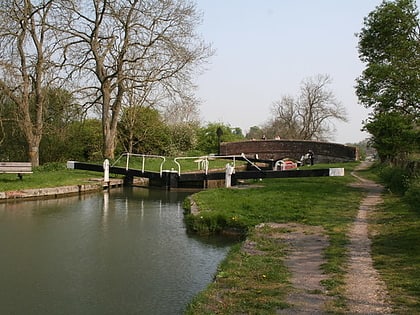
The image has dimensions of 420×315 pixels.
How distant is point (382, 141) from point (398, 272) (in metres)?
9.44

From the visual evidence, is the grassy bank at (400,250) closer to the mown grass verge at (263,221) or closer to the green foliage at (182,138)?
the mown grass verge at (263,221)

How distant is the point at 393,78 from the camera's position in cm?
1276

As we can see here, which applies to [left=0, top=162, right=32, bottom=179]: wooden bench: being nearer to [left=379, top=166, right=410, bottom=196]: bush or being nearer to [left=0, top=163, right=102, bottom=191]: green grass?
[left=0, top=163, right=102, bottom=191]: green grass

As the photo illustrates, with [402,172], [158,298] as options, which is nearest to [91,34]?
[402,172]

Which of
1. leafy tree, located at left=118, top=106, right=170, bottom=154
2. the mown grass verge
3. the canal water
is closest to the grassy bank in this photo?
the mown grass verge

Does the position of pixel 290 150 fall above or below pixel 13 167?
above

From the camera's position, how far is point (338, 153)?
112ft

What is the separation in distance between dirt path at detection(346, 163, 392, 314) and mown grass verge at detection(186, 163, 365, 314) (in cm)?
12

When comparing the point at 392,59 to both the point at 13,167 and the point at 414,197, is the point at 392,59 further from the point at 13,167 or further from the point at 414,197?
the point at 13,167

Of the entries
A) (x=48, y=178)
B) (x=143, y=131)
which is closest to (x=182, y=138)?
(x=143, y=131)

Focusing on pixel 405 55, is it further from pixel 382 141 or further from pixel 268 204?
pixel 268 204

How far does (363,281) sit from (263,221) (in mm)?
4046

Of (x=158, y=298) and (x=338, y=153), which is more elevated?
(x=338, y=153)

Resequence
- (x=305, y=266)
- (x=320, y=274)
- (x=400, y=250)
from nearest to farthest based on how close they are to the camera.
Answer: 1. (x=320, y=274)
2. (x=305, y=266)
3. (x=400, y=250)
